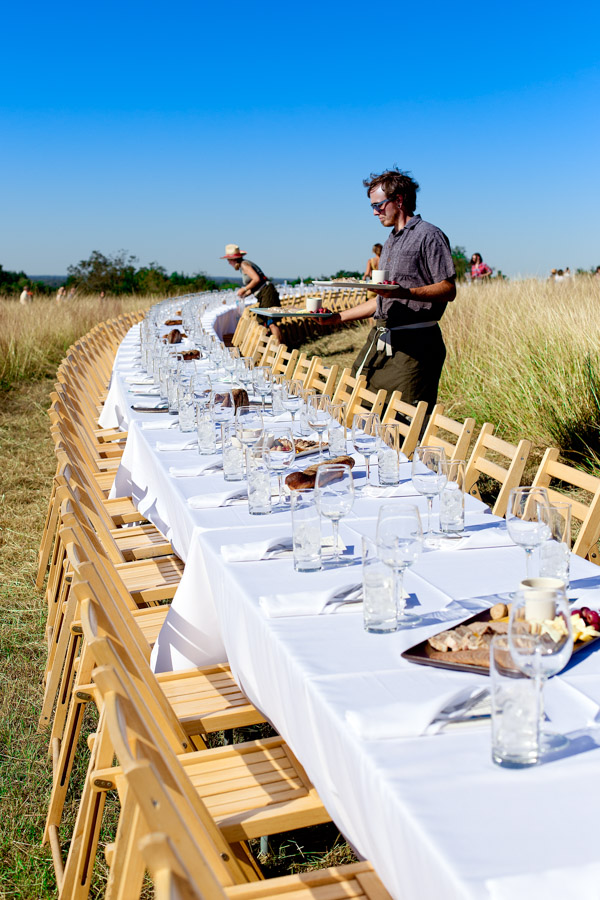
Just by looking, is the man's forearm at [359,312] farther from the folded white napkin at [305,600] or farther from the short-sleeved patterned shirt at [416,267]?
the folded white napkin at [305,600]

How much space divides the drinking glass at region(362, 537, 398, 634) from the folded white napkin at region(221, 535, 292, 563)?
59cm

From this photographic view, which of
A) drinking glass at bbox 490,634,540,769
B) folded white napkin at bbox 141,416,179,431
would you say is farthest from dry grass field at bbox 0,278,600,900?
drinking glass at bbox 490,634,540,769

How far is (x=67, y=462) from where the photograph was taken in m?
3.09

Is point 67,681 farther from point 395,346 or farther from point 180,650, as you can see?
point 395,346

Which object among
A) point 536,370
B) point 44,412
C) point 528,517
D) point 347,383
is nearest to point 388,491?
point 528,517

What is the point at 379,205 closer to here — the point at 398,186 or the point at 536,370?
the point at 398,186

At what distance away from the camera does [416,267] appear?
549 centimetres

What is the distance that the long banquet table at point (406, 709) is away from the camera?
1215 millimetres

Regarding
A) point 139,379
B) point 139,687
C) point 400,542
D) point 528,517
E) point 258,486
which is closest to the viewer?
point 139,687

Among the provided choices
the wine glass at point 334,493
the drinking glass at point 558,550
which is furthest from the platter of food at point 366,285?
the drinking glass at point 558,550

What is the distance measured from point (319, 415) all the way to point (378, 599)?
1.99 metres

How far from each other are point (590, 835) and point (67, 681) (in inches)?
91.7

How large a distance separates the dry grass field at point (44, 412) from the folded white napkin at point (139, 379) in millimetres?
1153

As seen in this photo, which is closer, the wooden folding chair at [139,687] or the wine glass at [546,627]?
the wine glass at [546,627]
